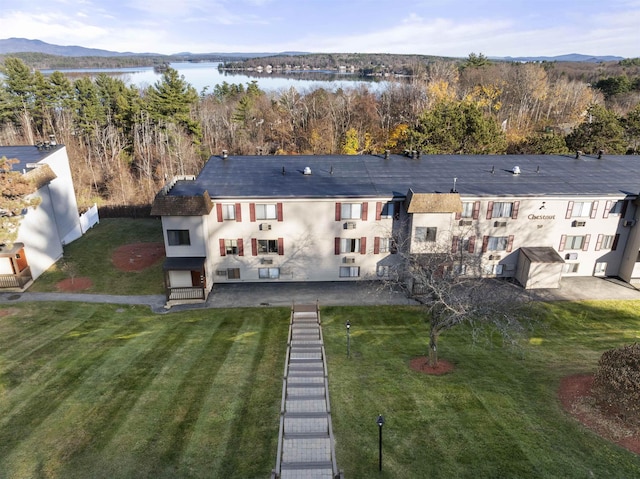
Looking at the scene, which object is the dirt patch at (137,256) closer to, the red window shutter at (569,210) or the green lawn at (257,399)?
the green lawn at (257,399)

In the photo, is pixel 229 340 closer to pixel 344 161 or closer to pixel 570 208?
pixel 344 161

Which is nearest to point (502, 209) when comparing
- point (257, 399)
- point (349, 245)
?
point (349, 245)

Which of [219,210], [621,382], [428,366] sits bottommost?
[428,366]

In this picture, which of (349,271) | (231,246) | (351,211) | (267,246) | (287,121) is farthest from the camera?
(287,121)

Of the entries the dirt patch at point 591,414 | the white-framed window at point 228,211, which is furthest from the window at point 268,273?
the dirt patch at point 591,414

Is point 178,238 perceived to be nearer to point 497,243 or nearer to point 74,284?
point 74,284

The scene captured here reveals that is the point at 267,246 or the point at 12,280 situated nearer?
the point at 12,280
